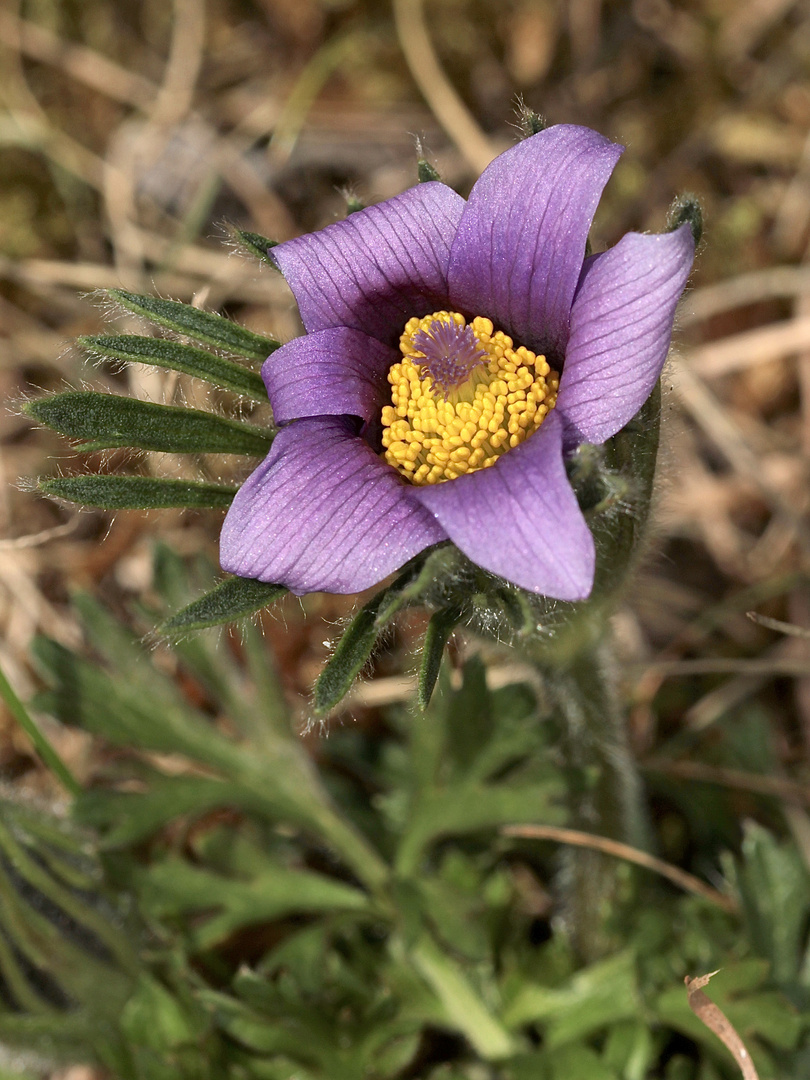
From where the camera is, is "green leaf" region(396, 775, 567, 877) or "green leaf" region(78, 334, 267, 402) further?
"green leaf" region(396, 775, 567, 877)

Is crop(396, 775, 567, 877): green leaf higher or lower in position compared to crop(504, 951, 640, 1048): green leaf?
higher

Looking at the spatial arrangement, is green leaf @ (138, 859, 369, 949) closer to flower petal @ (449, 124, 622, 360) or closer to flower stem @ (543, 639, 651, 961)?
flower stem @ (543, 639, 651, 961)

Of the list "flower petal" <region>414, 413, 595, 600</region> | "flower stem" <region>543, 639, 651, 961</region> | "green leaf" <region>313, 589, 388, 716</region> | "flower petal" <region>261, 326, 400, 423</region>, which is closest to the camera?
"flower petal" <region>414, 413, 595, 600</region>

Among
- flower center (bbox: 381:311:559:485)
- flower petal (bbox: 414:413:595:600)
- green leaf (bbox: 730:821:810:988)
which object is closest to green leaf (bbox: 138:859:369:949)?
green leaf (bbox: 730:821:810:988)

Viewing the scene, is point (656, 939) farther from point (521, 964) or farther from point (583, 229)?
point (583, 229)

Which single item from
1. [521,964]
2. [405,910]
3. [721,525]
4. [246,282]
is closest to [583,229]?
[405,910]

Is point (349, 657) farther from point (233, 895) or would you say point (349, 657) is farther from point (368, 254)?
point (233, 895)
